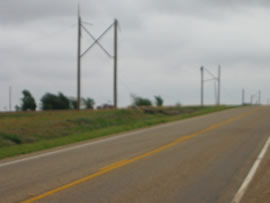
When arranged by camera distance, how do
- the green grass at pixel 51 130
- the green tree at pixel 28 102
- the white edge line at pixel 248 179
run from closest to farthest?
the white edge line at pixel 248 179
the green grass at pixel 51 130
the green tree at pixel 28 102

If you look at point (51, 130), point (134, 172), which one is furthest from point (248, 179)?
point (51, 130)

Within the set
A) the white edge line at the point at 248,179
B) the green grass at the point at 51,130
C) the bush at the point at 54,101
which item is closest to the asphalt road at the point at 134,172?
the white edge line at the point at 248,179

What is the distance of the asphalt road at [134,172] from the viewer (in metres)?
8.41

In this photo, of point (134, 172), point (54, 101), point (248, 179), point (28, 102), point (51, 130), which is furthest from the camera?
point (54, 101)

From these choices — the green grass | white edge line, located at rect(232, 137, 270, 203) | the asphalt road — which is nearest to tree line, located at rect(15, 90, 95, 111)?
the green grass

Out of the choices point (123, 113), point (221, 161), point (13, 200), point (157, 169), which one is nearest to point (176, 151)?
point (221, 161)

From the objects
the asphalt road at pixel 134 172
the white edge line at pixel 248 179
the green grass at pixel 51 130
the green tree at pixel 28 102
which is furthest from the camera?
the green tree at pixel 28 102

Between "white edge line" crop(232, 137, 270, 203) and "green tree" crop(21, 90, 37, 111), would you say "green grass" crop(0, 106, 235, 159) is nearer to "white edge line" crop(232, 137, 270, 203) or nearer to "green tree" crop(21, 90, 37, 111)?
"white edge line" crop(232, 137, 270, 203)

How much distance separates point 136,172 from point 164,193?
2.27 metres

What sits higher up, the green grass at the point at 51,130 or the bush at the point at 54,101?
the bush at the point at 54,101

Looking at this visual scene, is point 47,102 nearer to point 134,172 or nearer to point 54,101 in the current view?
point 54,101

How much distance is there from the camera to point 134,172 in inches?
423

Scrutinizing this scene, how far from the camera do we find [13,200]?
804 cm

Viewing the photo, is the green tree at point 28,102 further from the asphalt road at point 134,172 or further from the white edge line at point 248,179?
the white edge line at point 248,179
